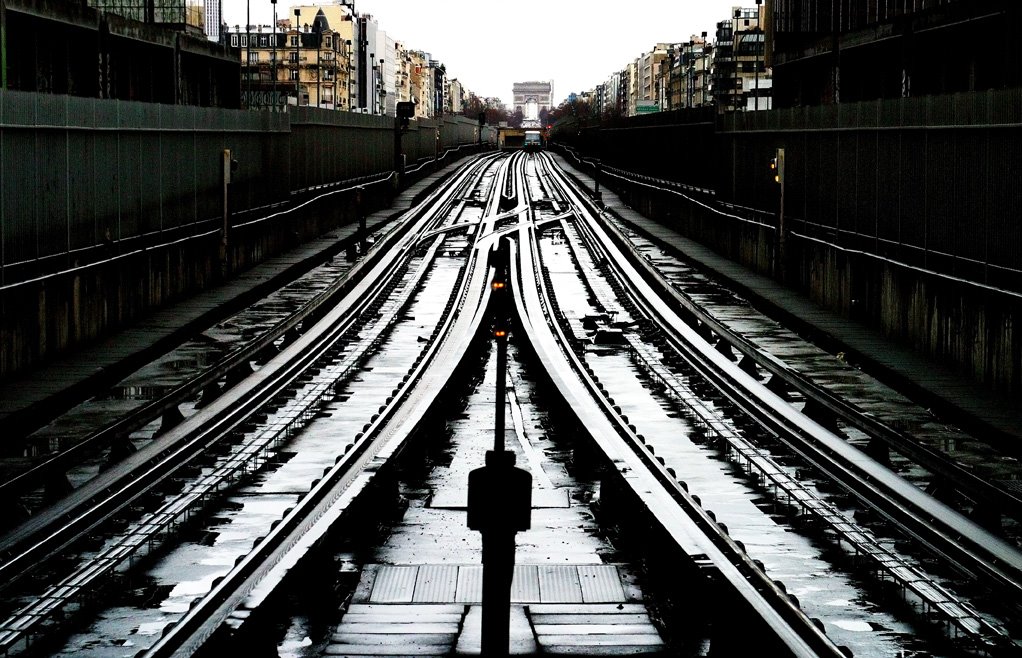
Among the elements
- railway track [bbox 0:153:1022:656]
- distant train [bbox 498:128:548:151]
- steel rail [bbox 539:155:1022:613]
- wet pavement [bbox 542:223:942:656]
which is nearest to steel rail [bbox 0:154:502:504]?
railway track [bbox 0:153:1022:656]

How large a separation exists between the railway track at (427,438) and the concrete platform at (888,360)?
1.30m

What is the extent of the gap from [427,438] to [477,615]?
6.95 metres

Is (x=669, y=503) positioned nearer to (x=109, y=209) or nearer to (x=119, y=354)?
(x=119, y=354)

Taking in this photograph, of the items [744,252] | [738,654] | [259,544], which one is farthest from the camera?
[744,252]

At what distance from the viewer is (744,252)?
37500 mm

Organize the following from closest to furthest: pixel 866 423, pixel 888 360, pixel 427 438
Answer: pixel 866 423
pixel 427 438
pixel 888 360

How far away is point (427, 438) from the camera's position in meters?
17.2

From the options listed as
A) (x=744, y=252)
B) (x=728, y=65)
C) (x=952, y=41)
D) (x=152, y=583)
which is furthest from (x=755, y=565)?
(x=728, y=65)

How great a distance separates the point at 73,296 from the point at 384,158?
57608 millimetres

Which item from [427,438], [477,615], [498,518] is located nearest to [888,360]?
[427,438]

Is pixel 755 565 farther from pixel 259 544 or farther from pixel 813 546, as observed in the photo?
pixel 259 544

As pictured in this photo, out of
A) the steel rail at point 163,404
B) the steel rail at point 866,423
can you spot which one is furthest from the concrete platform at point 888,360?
the steel rail at point 163,404

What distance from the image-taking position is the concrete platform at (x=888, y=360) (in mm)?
16750

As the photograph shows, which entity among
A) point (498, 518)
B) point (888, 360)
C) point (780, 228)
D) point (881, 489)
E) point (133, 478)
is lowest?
point (881, 489)
